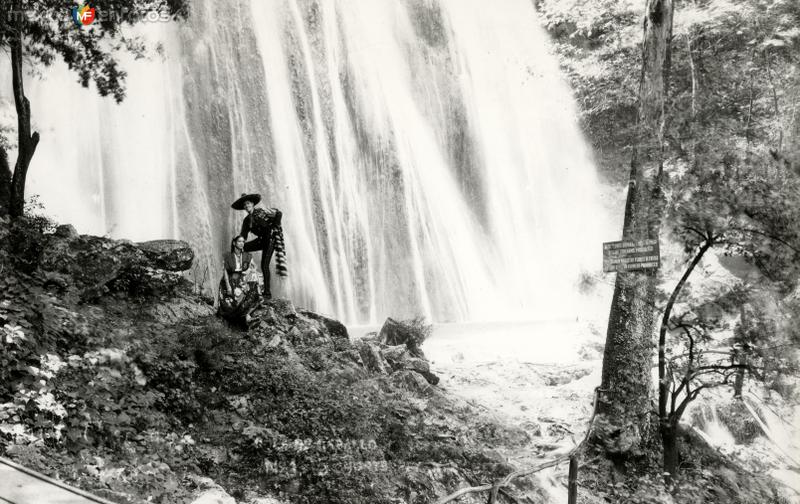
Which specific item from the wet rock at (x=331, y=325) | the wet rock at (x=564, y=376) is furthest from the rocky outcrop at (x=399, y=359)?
the wet rock at (x=564, y=376)

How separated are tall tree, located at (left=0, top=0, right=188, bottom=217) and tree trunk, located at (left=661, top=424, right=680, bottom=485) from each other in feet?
17.3

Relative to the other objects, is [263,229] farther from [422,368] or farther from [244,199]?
[422,368]

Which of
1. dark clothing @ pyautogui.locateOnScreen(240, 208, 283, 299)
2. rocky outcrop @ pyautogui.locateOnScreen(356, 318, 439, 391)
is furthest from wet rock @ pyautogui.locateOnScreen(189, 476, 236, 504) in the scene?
dark clothing @ pyautogui.locateOnScreen(240, 208, 283, 299)

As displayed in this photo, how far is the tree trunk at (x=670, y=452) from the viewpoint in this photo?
4312 millimetres

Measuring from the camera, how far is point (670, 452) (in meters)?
4.33

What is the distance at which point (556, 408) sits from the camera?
4.64 meters

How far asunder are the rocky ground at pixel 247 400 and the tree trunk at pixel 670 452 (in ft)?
0.40

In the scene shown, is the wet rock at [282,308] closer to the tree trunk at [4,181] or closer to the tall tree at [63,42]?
the tall tree at [63,42]

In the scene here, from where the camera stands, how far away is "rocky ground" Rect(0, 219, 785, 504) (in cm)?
327

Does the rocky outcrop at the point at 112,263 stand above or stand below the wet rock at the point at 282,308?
above

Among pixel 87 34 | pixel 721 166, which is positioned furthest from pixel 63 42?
pixel 721 166

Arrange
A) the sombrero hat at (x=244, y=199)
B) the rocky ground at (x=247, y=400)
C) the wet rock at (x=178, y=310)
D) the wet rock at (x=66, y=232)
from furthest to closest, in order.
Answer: the sombrero hat at (x=244, y=199) < the wet rock at (x=66, y=232) < the wet rock at (x=178, y=310) < the rocky ground at (x=247, y=400)

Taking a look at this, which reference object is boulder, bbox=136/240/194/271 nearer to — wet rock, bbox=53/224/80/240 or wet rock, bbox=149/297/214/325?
wet rock, bbox=149/297/214/325

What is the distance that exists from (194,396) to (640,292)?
132 inches
